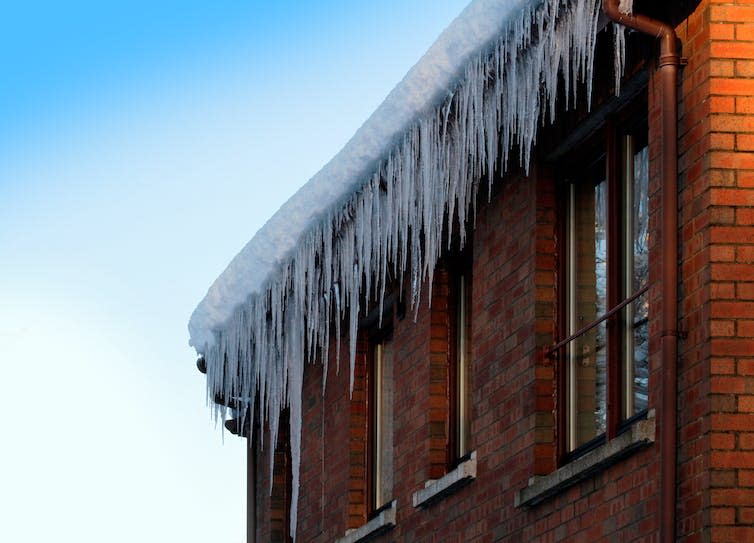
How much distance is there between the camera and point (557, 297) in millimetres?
11148

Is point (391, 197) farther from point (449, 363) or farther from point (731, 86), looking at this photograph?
point (731, 86)

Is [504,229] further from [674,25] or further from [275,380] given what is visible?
[275,380]

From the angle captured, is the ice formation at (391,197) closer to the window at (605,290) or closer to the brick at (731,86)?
the window at (605,290)

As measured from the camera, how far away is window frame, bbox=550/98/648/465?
33.2 ft

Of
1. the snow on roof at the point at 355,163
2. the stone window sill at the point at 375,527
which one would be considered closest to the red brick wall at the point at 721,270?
the snow on roof at the point at 355,163

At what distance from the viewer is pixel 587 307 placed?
10953 millimetres

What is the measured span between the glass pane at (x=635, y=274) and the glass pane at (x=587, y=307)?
0.40 metres

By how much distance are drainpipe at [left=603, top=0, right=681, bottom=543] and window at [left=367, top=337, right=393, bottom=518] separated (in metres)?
5.52

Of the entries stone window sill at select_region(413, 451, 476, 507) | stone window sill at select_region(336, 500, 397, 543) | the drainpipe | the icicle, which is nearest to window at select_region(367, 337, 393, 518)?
stone window sill at select_region(336, 500, 397, 543)

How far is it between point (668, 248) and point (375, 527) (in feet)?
17.4

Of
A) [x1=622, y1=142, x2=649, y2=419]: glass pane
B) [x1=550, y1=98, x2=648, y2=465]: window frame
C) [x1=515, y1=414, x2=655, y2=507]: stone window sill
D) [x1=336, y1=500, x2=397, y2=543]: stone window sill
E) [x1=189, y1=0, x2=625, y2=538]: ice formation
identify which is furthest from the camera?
[x1=336, y1=500, x2=397, y2=543]: stone window sill

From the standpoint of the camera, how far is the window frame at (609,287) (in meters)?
10.1

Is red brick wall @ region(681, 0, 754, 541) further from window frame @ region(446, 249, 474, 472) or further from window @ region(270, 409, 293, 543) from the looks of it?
window @ region(270, 409, 293, 543)

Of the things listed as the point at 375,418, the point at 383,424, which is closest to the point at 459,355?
the point at 383,424
